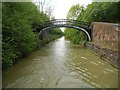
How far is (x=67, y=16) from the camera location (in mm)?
38688

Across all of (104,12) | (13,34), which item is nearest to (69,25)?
(104,12)

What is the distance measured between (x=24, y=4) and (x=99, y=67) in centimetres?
789

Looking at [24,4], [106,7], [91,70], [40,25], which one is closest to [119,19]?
A: [106,7]

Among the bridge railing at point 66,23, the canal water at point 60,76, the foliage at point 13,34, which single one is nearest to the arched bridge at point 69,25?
the bridge railing at point 66,23

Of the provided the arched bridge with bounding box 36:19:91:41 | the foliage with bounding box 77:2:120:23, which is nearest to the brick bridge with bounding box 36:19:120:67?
the arched bridge with bounding box 36:19:91:41

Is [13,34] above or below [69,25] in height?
below

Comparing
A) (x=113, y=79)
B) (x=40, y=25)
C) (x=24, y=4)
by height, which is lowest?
(x=113, y=79)

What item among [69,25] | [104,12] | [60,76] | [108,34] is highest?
[104,12]

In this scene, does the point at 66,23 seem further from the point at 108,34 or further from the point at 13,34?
the point at 13,34

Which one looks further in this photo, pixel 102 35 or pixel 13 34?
pixel 102 35

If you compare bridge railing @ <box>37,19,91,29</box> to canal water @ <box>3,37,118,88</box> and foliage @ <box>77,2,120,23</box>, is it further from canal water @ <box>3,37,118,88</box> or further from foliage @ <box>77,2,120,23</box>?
canal water @ <box>3,37,118,88</box>

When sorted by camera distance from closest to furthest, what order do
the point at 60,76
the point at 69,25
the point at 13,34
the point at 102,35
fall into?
1. the point at 60,76
2. the point at 13,34
3. the point at 102,35
4. the point at 69,25

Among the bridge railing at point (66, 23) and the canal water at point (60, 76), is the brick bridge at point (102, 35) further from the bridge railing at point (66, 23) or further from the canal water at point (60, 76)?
the canal water at point (60, 76)

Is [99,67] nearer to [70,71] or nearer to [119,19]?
[70,71]
